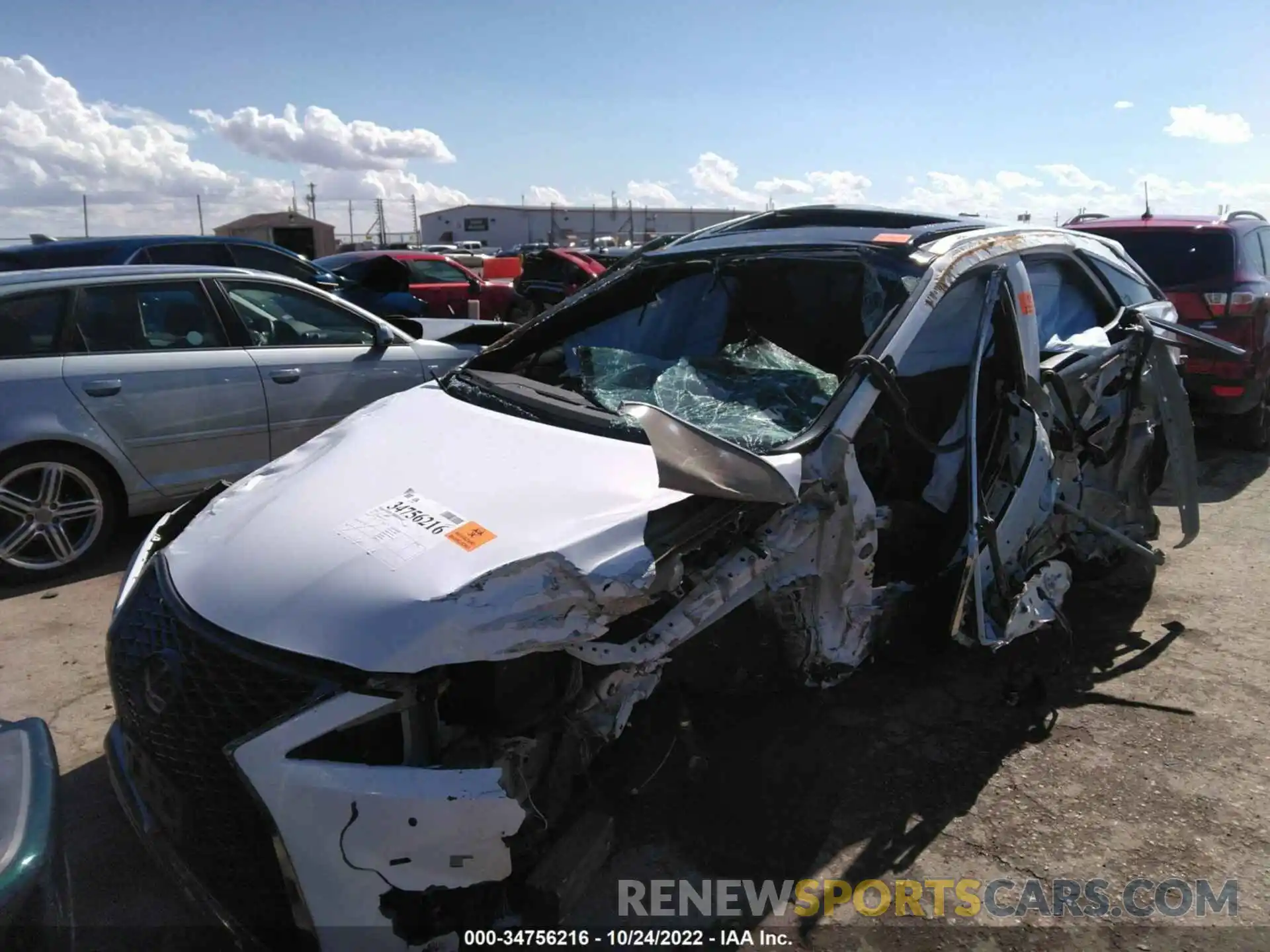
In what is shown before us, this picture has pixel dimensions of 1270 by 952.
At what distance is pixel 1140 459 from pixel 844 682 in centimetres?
190

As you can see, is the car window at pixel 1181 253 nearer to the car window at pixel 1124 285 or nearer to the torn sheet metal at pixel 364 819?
the car window at pixel 1124 285

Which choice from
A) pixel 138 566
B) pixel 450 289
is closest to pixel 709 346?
pixel 138 566

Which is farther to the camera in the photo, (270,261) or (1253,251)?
(270,261)

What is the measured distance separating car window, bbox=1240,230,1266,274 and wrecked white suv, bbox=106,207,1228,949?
3317 mm

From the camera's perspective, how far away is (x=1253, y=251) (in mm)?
6715

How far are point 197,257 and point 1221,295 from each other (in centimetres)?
841

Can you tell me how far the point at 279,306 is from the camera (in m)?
5.39

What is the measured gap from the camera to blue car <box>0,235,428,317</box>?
762cm

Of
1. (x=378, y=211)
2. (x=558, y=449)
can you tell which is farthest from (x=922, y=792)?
(x=378, y=211)

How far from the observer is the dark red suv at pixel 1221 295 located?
20.7 feet

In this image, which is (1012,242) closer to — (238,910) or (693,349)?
(693,349)

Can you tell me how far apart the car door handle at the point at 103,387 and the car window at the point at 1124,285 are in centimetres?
492

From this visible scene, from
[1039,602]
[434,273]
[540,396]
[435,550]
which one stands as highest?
[434,273]

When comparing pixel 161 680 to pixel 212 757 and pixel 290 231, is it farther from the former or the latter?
pixel 290 231
